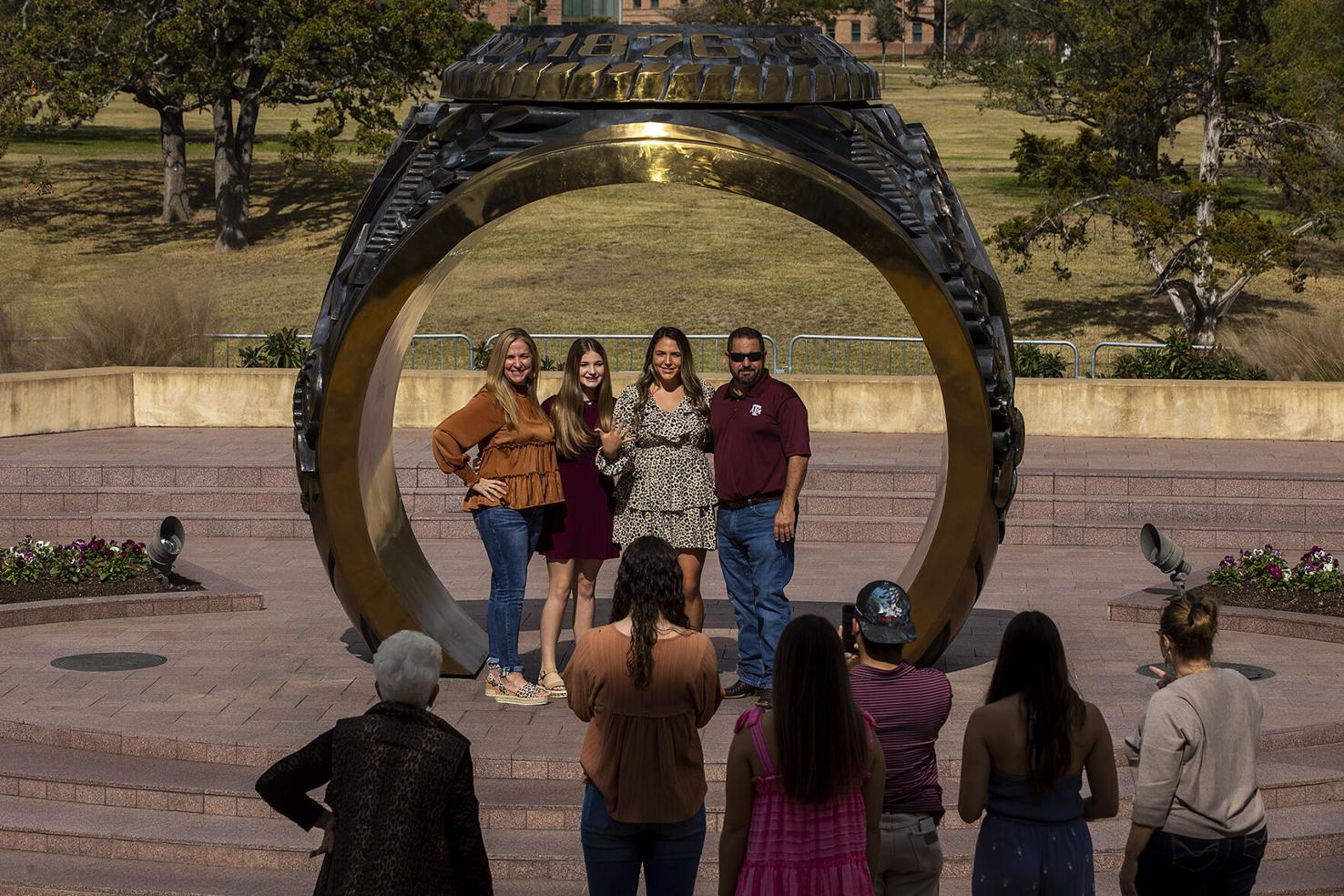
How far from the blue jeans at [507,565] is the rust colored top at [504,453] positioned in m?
0.07

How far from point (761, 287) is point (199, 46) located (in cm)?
1199

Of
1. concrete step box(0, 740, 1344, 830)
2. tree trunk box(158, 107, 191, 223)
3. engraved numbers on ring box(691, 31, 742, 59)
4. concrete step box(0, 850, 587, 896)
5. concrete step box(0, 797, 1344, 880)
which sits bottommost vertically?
concrete step box(0, 850, 587, 896)

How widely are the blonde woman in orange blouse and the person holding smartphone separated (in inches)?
143

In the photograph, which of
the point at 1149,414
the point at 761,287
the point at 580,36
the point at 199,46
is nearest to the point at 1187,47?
the point at 761,287

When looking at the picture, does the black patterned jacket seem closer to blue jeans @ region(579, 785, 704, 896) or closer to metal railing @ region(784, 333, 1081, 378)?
blue jeans @ region(579, 785, 704, 896)

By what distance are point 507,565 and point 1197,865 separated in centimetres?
424

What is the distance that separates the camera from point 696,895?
712 centimetres

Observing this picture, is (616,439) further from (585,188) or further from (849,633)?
(849,633)

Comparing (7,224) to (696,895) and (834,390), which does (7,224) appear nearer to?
(834,390)

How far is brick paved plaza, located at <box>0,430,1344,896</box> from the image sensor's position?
7.43 meters

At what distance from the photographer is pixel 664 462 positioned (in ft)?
29.1

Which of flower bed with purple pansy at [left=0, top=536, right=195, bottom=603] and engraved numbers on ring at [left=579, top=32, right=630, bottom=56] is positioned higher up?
engraved numbers on ring at [left=579, top=32, right=630, bottom=56]

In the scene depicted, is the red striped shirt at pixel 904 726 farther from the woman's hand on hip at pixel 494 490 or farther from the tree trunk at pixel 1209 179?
the tree trunk at pixel 1209 179

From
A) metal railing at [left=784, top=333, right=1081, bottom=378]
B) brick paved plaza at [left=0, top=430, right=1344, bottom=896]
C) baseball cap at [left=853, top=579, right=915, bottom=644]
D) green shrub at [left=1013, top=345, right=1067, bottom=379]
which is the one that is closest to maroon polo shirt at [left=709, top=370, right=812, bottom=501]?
brick paved plaza at [left=0, top=430, right=1344, bottom=896]
